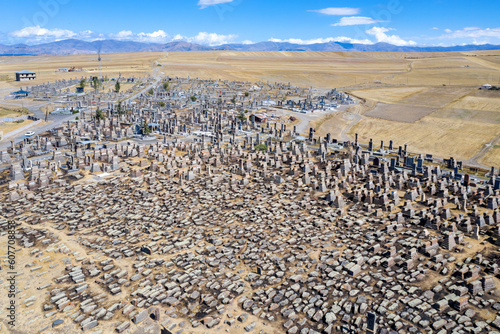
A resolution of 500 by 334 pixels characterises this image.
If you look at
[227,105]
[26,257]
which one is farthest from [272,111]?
[26,257]

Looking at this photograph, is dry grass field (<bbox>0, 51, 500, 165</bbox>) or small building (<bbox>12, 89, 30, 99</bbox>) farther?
small building (<bbox>12, 89, 30, 99</bbox>)

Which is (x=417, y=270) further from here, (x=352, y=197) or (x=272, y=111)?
(x=272, y=111)

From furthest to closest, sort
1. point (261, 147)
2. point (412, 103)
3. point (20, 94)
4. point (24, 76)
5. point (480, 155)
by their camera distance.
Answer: point (24, 76), point (20, 94), point (412, 103), point (480, 155), point (261, 147)

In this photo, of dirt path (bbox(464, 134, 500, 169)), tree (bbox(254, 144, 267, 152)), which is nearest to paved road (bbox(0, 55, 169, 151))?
tree (bbox(254, 144, 267, 152))

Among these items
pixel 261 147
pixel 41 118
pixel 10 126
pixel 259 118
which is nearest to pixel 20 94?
pixel 41 118

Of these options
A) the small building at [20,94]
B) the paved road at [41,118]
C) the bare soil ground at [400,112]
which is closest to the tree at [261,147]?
the paved road at [41,118]

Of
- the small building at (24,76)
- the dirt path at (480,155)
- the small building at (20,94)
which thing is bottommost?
the dirt path at (480,155)

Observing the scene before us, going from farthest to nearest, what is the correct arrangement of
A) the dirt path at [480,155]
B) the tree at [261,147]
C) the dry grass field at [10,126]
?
1. the dry grass field at [10,126]
2. the tree at [261,147]
3. the dirt path at [480,155]

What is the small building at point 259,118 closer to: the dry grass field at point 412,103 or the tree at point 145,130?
the dry grass field at point 412,103

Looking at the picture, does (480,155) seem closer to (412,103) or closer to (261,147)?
(261,147)

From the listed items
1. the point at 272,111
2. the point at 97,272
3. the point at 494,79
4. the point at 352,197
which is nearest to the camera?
the point at 97,272

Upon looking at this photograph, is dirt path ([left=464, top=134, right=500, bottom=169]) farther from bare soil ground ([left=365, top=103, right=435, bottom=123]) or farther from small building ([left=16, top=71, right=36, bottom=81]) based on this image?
small building ([left=16, top=71, right=36, bottom=81])
